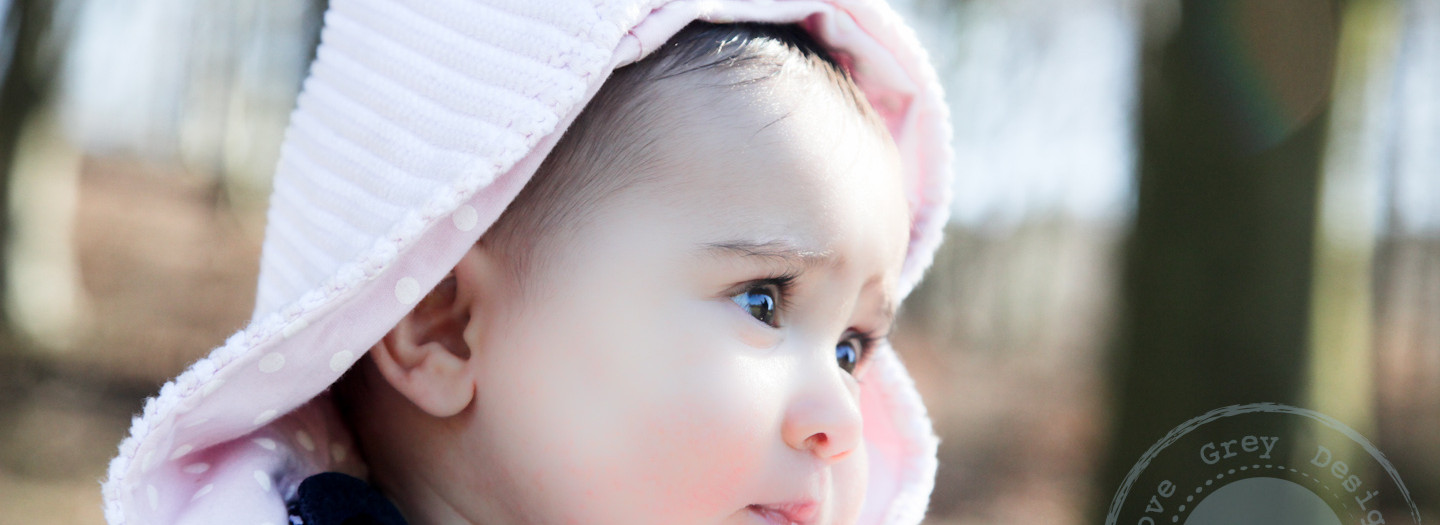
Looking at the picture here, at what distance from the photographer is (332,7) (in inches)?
48.6

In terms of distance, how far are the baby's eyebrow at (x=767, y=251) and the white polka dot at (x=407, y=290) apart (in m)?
0.28

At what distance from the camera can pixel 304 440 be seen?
3.81ft

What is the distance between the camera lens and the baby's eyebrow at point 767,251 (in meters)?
1.00

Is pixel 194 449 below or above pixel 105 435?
above

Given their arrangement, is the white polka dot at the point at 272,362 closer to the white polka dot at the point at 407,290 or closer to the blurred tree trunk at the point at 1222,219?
the white polka dot at the point at 407,290

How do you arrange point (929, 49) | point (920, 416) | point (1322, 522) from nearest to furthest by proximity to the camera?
point (929, 49) → point (920, 416) → point (1322, 522)

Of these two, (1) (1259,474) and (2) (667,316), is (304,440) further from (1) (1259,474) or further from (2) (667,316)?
(1) (1259,474)

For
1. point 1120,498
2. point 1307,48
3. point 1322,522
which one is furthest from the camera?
point 1120,498

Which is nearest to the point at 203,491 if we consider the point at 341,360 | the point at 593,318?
the point at 341,360

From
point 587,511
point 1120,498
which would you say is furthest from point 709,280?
point 1120,498

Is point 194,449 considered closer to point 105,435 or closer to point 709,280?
point 709,280

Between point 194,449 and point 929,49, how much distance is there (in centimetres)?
102

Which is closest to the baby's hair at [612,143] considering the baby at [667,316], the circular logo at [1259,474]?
the baby at [667,316]

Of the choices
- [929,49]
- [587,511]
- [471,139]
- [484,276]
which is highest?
[929,49]
